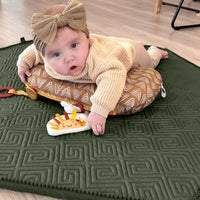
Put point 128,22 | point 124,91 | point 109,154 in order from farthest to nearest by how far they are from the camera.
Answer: point 128,22
point 124,91
point 109,154

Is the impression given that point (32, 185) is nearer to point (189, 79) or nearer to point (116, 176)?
point (116, 176)

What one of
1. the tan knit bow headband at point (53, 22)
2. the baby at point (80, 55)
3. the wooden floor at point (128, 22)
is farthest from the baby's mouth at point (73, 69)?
the wooden floor at point (128, 22)

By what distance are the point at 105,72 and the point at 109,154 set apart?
25 cm

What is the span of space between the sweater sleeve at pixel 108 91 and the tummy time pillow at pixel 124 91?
0.07 m

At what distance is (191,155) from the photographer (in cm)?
78

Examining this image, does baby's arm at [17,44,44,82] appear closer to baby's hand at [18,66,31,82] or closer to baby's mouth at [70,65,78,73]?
baby's hand at [18,66,31,82]

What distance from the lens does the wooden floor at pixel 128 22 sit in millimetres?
1615

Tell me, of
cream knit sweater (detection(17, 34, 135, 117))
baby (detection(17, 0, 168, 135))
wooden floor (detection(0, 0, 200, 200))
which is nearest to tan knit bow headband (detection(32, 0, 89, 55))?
baby (detection(17, 0, 168, 135))

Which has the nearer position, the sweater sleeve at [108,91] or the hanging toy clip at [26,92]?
the sweater sleeve at [108,91]

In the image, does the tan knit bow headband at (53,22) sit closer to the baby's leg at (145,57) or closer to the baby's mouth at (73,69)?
the baby's mouth at (73,69)

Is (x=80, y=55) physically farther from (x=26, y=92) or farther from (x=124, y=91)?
(x=26, y=92)

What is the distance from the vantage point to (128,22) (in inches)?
77.6

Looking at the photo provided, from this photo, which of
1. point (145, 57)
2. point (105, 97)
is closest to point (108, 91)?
point (105, 97)

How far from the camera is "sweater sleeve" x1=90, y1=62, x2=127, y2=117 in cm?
81
